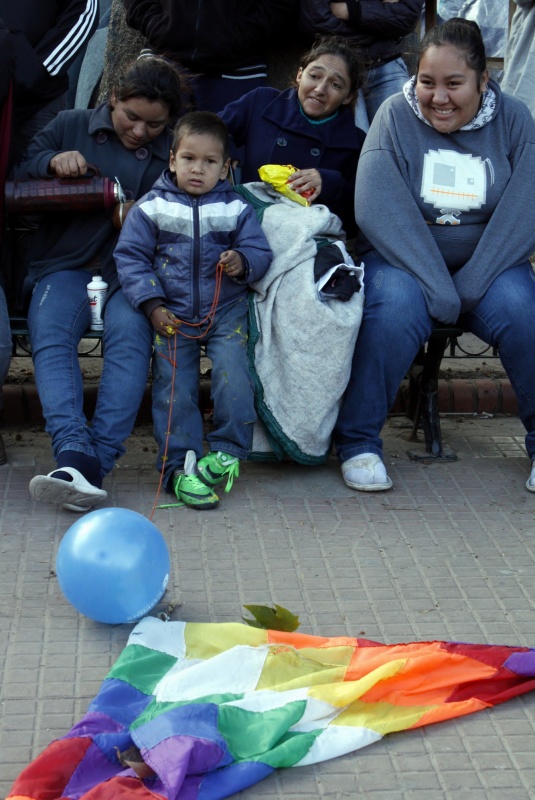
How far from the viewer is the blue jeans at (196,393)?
4.13 meters

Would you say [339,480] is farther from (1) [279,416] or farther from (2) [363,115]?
(2) [363,115]

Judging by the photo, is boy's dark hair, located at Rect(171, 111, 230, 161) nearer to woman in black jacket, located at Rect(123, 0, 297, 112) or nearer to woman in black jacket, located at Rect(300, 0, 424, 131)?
woman in black jacket, located at Rect(123, 0, 297, 112)

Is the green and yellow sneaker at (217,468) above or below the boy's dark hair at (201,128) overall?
below

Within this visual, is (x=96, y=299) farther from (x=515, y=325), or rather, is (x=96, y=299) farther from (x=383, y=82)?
(x=383, y=82)

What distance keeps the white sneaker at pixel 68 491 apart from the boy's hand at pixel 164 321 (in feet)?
2.13

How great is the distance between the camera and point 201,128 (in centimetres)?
416

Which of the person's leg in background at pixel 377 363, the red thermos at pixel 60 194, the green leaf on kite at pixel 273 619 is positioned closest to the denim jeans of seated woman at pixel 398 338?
the person's leg in background at pixel 377 363

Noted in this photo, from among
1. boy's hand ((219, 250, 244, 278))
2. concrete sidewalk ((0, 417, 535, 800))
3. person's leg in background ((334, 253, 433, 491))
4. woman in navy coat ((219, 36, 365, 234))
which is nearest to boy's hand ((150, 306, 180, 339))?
boy's hand ((219, 250, 244, 278))

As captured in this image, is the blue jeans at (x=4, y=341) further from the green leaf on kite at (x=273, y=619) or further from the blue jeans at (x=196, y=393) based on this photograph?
the green leaf on kite at (x=273, y=619)

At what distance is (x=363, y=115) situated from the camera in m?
4.88

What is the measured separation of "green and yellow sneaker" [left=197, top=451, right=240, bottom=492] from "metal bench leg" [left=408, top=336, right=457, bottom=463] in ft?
2.84

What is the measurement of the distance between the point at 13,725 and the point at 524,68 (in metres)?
4.20

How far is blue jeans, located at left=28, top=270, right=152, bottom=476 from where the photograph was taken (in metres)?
4.08

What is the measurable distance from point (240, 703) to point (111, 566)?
557 mm
